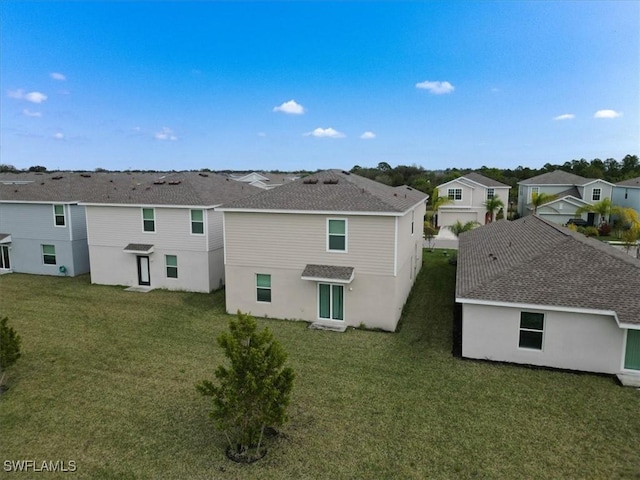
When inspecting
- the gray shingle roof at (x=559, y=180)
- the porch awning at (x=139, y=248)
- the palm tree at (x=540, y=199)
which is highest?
the gray shingle roof at (x=559, y=180)

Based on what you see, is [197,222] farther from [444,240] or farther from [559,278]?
[444,240]

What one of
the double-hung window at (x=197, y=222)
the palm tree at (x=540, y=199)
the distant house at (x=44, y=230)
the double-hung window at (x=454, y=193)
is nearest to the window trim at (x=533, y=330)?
the double-hung window at (x=197, y=222)

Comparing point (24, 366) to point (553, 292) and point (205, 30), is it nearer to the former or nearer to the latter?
point (553, 292)

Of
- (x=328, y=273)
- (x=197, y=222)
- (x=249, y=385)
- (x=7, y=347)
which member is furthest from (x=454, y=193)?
(x=7, y=347)

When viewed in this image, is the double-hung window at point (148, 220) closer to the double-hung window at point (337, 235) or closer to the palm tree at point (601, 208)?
the double-hung window at point (337, 235)

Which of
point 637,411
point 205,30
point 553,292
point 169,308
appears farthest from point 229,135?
point 637,411
